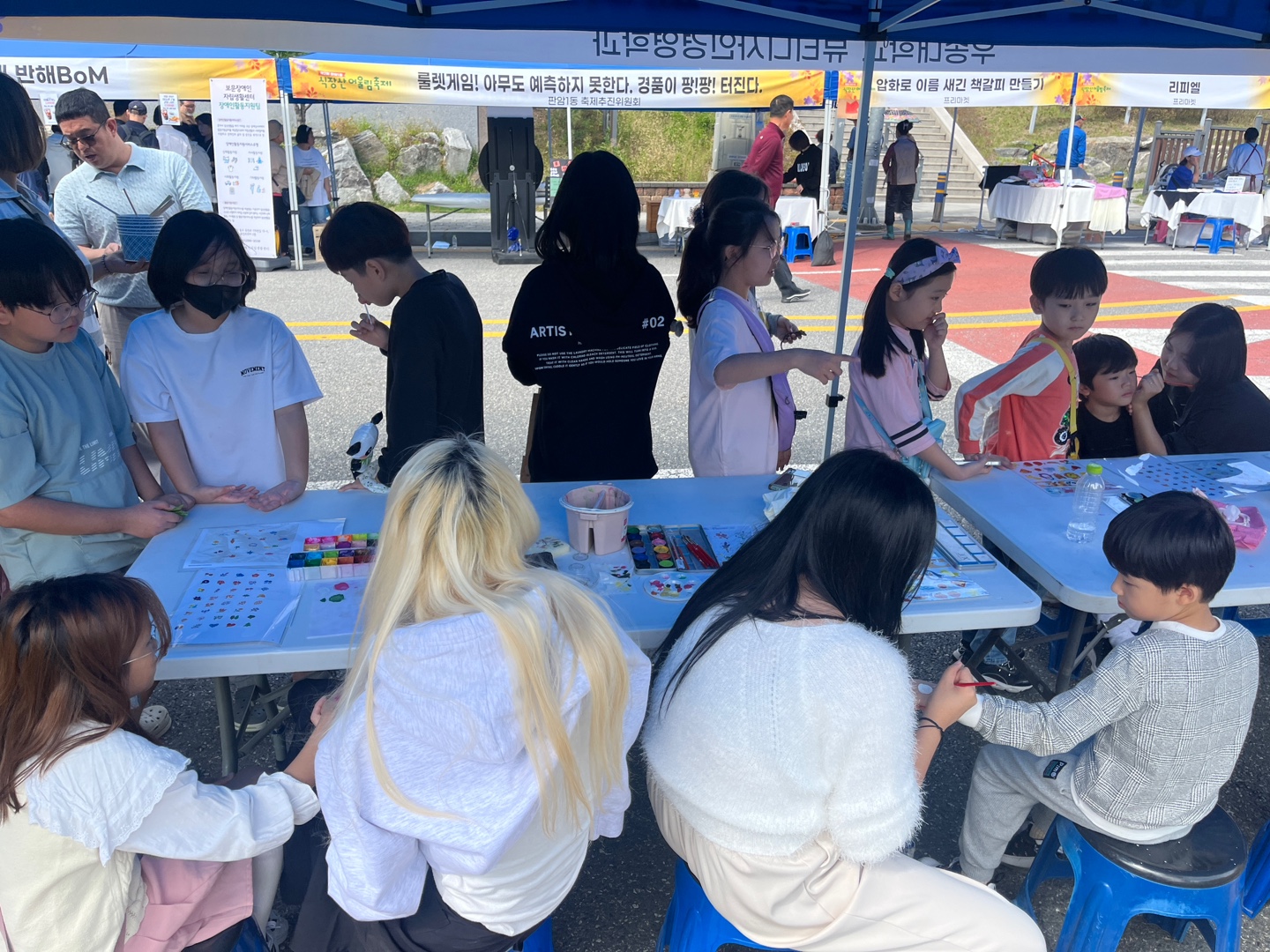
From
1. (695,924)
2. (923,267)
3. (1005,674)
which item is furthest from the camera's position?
(1005,674)

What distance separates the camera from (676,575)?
2.10 metres

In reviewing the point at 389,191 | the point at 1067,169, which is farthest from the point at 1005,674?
the point at 389,191

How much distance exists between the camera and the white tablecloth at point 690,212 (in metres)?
10.8

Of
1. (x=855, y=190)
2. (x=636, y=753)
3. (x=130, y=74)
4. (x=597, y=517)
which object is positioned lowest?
(x=636, y=753)

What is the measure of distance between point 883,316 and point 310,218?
34.4 ft

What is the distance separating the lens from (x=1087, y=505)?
247 centimetres

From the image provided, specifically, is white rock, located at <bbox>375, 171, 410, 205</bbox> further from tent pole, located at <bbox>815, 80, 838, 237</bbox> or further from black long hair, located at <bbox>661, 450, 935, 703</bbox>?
black long hair, located at <bbox>661, 450, 935, 703</bbox>

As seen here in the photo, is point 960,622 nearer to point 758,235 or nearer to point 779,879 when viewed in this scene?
point 779,879

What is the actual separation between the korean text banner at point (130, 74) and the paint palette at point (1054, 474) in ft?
29.5

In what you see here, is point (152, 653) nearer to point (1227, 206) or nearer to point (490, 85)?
point (490, 85)

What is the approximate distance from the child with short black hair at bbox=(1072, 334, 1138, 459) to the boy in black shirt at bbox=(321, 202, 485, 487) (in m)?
2.02

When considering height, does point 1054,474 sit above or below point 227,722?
above

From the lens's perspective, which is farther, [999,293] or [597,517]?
[999,293]

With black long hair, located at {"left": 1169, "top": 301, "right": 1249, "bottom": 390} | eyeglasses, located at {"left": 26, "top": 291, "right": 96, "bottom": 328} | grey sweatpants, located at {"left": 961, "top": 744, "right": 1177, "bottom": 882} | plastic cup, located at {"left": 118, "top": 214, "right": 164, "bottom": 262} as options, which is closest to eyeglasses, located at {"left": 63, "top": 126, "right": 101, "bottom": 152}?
plastic cup, located at {"left": 118, "top": 214, "right": 164, "bottom": 262}
